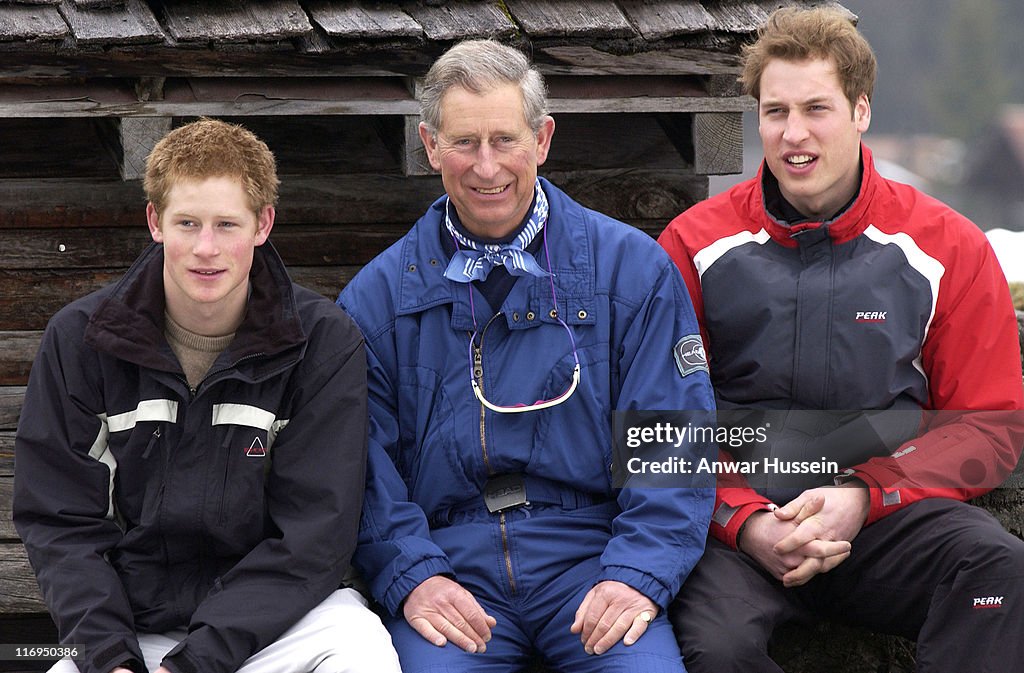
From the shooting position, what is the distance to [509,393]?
10.5 feet

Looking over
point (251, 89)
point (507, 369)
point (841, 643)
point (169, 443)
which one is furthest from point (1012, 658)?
point (251, 89)

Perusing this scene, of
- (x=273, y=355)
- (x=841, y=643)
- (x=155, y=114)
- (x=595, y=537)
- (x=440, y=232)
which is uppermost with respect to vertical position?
(x=155, y=114)

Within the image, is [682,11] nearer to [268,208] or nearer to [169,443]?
[268,208]

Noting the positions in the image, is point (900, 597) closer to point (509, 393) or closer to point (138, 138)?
point (509, 393)

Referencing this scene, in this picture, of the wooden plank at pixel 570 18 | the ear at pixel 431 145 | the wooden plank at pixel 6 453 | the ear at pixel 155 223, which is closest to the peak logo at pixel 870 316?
the ear at pixel 431 145

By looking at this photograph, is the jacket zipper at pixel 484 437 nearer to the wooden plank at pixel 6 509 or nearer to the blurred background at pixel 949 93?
the wooden plank at pixel 6 509

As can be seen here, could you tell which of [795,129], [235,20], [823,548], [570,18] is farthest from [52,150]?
[823,548]

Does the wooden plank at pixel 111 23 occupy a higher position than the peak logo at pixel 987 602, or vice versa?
the wooden plank at pixel 111 23

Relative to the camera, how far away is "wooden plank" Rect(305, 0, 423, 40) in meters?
3.82

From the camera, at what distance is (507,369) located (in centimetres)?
321

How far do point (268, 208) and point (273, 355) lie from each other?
0.38m

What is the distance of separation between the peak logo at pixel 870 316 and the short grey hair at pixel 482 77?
952 millimetres

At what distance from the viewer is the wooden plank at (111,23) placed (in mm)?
3660

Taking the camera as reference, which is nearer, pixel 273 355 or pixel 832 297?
pixel 273 355
